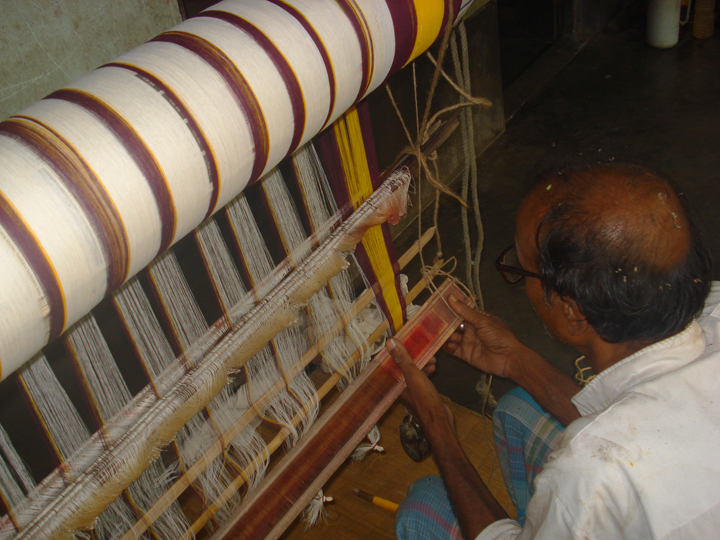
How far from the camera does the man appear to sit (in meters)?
1.07

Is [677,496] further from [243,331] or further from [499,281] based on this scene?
[499,281]

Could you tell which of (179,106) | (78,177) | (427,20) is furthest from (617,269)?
(78,177)

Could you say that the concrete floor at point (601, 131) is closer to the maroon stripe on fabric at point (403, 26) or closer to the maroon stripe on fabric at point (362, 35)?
the maroon stripe on fabric at point (403, 26)

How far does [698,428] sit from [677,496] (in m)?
0.13

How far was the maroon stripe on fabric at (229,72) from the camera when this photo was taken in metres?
0.87

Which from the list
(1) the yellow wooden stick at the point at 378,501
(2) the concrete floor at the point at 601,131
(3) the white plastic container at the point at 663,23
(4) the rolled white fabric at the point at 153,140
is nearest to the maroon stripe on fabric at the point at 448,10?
(4) the rolled white fabric at the point at 153,140

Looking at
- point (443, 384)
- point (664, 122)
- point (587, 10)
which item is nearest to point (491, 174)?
point (664, 122)

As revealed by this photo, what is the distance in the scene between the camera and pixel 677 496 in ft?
3.50

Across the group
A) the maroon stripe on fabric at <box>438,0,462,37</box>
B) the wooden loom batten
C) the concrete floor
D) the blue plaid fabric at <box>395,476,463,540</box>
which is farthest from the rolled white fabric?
the concrete floor

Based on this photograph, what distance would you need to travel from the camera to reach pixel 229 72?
2.86 ft

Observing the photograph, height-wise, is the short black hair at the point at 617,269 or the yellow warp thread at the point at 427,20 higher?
the yellow warp thread at the point at 427,20

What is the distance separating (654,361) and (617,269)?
8.6 inches

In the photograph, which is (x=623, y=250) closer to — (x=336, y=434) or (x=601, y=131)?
(x=336, y=434)

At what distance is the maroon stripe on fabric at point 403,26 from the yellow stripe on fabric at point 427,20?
0.01 meters
